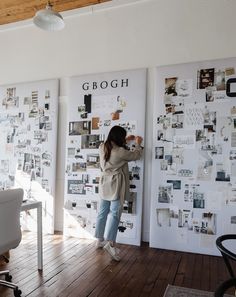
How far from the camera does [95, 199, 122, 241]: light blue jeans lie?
10.1 feet

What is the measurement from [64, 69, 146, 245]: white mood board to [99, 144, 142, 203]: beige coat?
1.01ft

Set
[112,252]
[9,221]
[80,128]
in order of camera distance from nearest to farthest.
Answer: [9,221], [112,252], [80,128]

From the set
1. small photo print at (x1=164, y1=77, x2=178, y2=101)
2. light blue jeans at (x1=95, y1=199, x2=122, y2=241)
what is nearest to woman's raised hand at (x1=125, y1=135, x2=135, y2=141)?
small photo print at (x1=164, y1=77, x2=178, y2=101)

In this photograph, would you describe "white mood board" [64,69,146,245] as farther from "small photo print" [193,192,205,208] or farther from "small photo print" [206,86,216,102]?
"small photo print" [206,86,216,102]

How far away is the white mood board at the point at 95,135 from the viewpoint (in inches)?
136

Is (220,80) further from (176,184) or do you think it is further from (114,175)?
(114,175)

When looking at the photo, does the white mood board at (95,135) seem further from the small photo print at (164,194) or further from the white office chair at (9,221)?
the white office chair at (9,221)

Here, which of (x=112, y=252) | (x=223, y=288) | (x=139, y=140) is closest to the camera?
(x=223, y=288)

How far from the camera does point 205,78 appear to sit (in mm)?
3180

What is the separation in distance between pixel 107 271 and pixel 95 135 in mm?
1691

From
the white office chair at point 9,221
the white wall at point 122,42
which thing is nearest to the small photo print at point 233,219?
the white wall at point 122,42

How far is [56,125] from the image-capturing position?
3.94 m

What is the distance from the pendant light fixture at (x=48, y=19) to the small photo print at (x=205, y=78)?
1.63 m

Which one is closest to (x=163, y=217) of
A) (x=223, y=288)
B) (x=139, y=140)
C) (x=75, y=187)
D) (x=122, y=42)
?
(x=139, y=140)
